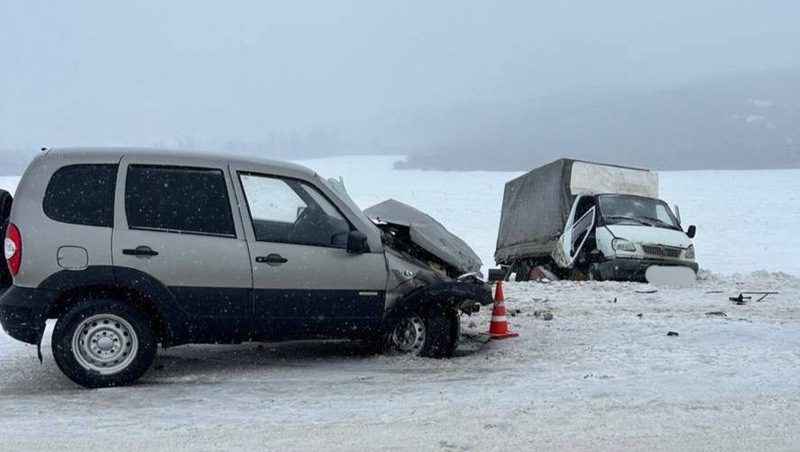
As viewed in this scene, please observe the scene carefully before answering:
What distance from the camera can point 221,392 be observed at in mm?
5875

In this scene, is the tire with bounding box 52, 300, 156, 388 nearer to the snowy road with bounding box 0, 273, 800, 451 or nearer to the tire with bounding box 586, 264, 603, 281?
the snowy road with bounding box 0, 273, 800, 451

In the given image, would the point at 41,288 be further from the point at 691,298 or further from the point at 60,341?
the point at 691,298

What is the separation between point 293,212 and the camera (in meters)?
6.57

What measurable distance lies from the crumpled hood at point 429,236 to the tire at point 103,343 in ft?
8.01

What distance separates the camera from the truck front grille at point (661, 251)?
45.1ft

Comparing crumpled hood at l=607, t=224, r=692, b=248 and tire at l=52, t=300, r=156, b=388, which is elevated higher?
crumpled hood at l=607, t=224, r=692, b=248

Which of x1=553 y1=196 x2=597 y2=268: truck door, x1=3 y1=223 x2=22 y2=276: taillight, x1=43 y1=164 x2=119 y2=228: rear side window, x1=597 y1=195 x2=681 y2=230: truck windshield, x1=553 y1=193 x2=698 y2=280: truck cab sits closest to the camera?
x1=3 y1=223 x2=22 y2=276: taillight

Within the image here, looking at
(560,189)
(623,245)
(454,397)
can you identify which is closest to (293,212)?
(454,397)

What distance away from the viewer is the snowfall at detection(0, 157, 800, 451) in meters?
4.66

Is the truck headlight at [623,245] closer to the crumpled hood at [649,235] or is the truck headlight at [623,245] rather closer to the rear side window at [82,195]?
the crumpled hood at [649,235]

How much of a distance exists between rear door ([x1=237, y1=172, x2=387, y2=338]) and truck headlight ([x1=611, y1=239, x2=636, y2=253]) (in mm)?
8059

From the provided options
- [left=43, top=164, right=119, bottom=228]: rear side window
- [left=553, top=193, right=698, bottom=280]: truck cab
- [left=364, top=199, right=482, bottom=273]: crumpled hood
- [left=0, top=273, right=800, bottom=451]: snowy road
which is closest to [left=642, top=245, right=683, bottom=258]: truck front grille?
[left=553, top=193, right=698, bottom=280]: truck cab

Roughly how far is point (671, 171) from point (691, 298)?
205ft

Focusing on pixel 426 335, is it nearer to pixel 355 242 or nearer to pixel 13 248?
pixel 355 242
